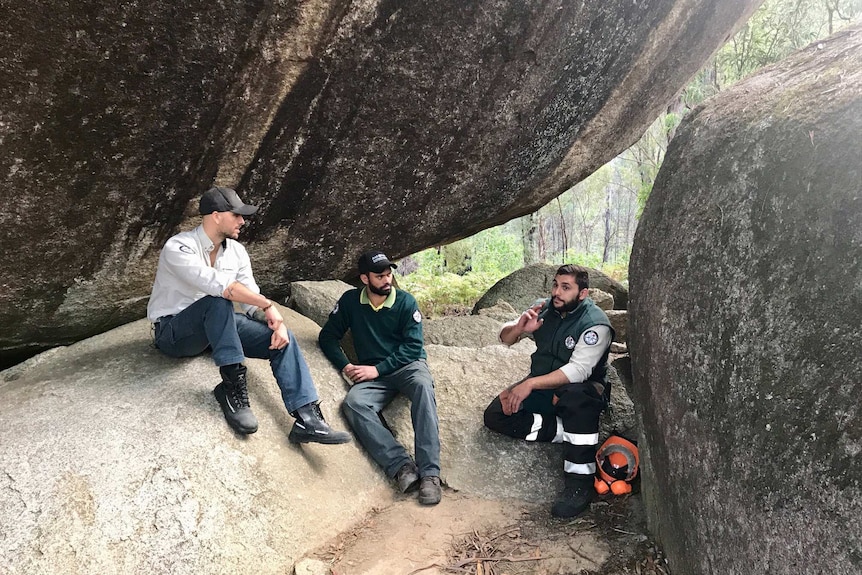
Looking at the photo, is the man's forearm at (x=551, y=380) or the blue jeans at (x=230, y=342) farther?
the man's forearm at (x=551, y=380)

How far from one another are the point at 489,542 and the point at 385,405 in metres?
1.78

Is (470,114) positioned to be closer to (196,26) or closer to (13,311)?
(196,26)

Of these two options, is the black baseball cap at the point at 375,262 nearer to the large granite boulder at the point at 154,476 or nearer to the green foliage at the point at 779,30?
the large granite boulder at the point at 154,476

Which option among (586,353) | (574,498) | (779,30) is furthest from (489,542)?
(779,30)

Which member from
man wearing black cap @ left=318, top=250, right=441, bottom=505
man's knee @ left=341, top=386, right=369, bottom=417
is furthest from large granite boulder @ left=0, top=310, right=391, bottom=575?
man wearing black cap @ left=318, top=250, right=441, bottom=505

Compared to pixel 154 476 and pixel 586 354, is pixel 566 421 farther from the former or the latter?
pixel 154 476

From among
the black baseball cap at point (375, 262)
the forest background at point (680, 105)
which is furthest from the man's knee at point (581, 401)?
the forest background at point (680, 105)

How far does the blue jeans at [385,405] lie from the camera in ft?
17.1

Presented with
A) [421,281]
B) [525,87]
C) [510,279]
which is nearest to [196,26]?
[525,87]

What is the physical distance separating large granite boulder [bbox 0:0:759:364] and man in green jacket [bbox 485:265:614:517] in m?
2.48

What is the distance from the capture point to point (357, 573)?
13.8 feet

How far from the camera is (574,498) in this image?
4.80 m

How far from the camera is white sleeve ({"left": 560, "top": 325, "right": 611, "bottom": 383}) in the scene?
5.13 metres

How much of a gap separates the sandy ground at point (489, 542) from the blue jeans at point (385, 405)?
1.18 feet
